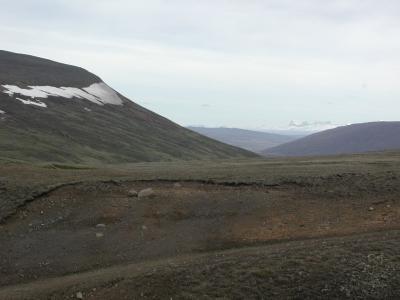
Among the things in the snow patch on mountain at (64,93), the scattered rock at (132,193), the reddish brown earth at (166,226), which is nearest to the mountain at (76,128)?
the snow patch on mountain at (64,93)

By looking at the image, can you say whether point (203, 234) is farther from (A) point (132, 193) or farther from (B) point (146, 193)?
(A) point (132, 193)

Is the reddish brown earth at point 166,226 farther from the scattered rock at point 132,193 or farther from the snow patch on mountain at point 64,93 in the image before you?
the snow patch on mountain at point 64,93

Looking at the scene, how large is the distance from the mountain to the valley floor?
199ft

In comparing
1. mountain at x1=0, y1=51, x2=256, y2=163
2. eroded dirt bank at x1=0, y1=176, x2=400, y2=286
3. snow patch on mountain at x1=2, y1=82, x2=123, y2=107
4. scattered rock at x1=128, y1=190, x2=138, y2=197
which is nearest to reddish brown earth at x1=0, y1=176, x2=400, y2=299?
eroded dirt bank at x1=0, y1=176, x2=400, y2=286

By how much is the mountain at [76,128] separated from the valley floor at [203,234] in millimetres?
60607

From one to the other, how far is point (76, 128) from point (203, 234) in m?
118

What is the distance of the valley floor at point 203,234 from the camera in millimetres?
21219

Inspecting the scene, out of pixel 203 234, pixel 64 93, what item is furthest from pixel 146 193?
pixel 64 93

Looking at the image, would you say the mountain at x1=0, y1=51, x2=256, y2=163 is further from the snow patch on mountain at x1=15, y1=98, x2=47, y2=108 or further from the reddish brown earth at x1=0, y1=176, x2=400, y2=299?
the reddish brown earth at x1=0, y1=176, x2=400, y2=299

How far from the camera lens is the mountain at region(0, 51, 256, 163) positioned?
368ft

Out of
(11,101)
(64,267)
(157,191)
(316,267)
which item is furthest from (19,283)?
(11,101)

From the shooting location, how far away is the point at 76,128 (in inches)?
5591

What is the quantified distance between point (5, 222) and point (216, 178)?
14.3 meters

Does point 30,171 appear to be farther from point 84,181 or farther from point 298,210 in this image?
point 298,210
